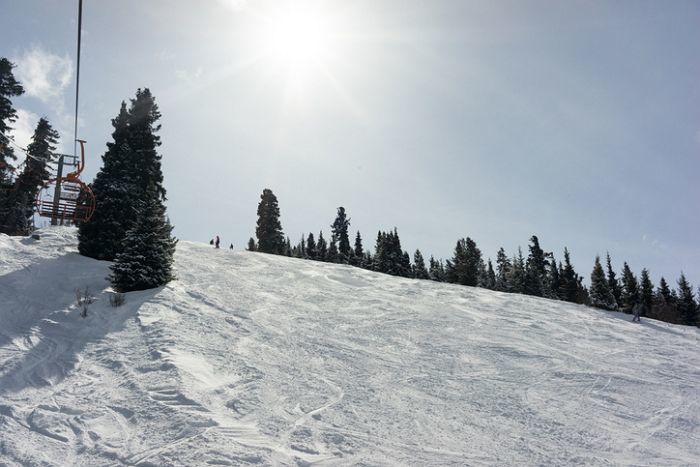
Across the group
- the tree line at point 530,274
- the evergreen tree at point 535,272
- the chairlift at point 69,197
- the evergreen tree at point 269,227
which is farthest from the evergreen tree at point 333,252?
the chairlift at point 69,197

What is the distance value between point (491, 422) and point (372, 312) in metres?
8.78

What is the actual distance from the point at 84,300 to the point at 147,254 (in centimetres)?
326

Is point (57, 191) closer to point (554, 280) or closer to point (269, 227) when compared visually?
point (269, 227)

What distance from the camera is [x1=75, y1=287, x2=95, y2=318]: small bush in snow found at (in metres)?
11.8

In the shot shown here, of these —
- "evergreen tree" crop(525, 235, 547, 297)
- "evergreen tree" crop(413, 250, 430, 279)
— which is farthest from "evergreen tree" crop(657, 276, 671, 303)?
"evergreen tree" crop(413, 250, 430, 279)

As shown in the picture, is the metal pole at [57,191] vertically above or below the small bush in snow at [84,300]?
above

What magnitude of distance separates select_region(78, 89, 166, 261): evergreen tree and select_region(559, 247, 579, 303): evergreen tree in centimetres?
5939

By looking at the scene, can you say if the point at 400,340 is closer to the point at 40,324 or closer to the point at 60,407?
the point at 60,407

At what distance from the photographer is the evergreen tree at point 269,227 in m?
54.6

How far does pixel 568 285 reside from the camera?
204 feet

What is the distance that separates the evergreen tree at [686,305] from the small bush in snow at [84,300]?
7237 cm

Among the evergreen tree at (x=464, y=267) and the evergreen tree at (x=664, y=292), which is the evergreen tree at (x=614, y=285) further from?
the evergreen tree at (x=464, y=267)

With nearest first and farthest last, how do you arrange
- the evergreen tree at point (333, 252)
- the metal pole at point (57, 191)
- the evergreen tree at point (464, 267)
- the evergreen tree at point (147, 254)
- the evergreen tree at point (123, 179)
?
1. the evergreen tree at point (147, 254)
2. the metal pole at point (57, 191)
3. the evergreen tree at point (123, 179)
4. the evergreen tree at point (464, 267)
5. the evergreen tree at point (333, 252)

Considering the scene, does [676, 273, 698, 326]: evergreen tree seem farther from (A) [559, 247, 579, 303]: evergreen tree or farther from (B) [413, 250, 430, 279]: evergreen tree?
(B) [413, 250, 430, 279]: evergreen tree
